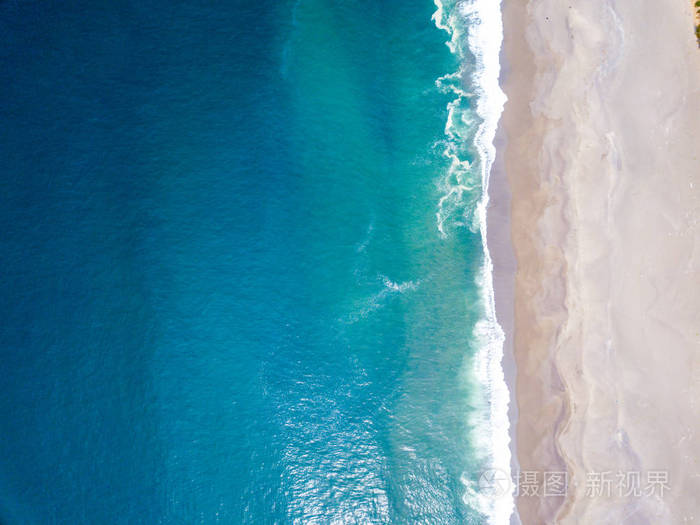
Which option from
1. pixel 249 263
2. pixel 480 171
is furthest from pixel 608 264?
pixel 249 263

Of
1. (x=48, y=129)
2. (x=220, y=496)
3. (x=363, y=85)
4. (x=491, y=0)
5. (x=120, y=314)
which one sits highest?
(x=491, y=0)

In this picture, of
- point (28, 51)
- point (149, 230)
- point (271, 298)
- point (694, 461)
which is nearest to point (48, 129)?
point (28, 51)

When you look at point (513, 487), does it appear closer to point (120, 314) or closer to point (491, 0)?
point (120, 314)

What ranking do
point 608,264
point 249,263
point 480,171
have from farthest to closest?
point 480,171
point 249,263
point 608,264

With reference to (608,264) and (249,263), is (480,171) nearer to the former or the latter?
(608,264)

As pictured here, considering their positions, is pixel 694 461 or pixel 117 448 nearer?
pixel 694 461

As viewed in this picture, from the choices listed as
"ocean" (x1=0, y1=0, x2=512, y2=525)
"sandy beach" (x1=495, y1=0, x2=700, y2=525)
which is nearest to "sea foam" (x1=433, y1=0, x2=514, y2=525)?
"ocean" (x1=0, y1=0, x2=512, y2=525)
